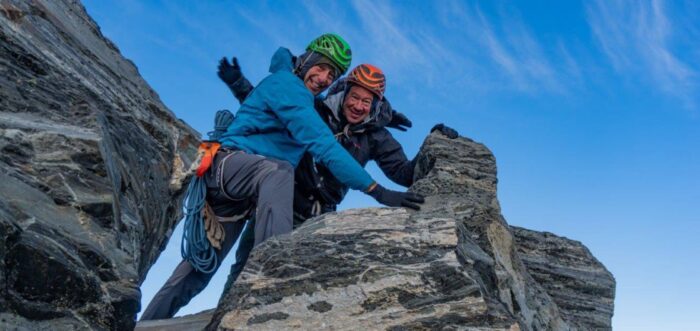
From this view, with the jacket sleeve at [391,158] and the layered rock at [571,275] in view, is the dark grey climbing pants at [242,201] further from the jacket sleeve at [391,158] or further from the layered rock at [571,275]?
the layered rock at [571,275]

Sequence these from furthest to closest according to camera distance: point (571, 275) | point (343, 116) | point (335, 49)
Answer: point (343, 116) < point (571, 275) < point (335, 49)


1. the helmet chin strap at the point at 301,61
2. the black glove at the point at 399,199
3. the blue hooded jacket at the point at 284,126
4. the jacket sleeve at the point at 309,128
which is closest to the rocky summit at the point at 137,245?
the black glove at the point at 399,199

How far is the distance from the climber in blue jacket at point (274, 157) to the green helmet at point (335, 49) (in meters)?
0.01

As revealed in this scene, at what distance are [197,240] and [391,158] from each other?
3.82 m

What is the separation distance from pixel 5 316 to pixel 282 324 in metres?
1.82

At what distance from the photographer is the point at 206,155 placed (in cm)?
943

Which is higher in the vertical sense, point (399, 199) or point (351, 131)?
point (351, 131)

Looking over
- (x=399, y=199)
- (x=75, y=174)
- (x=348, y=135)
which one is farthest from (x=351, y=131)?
(x=75, y=174)

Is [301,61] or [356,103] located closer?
[301,61]

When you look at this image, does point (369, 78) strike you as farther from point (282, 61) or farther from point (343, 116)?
point (282, 61)

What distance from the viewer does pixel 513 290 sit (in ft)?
23.9

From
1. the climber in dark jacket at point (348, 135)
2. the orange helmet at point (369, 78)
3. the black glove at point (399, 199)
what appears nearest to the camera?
the black glove at point (399, 199)

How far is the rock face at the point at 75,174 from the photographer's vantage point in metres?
5.53

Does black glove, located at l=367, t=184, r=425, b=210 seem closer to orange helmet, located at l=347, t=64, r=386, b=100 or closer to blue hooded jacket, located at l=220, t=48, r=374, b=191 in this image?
blue hooded jacket, located at l=220, t=48, r=374, b=191
